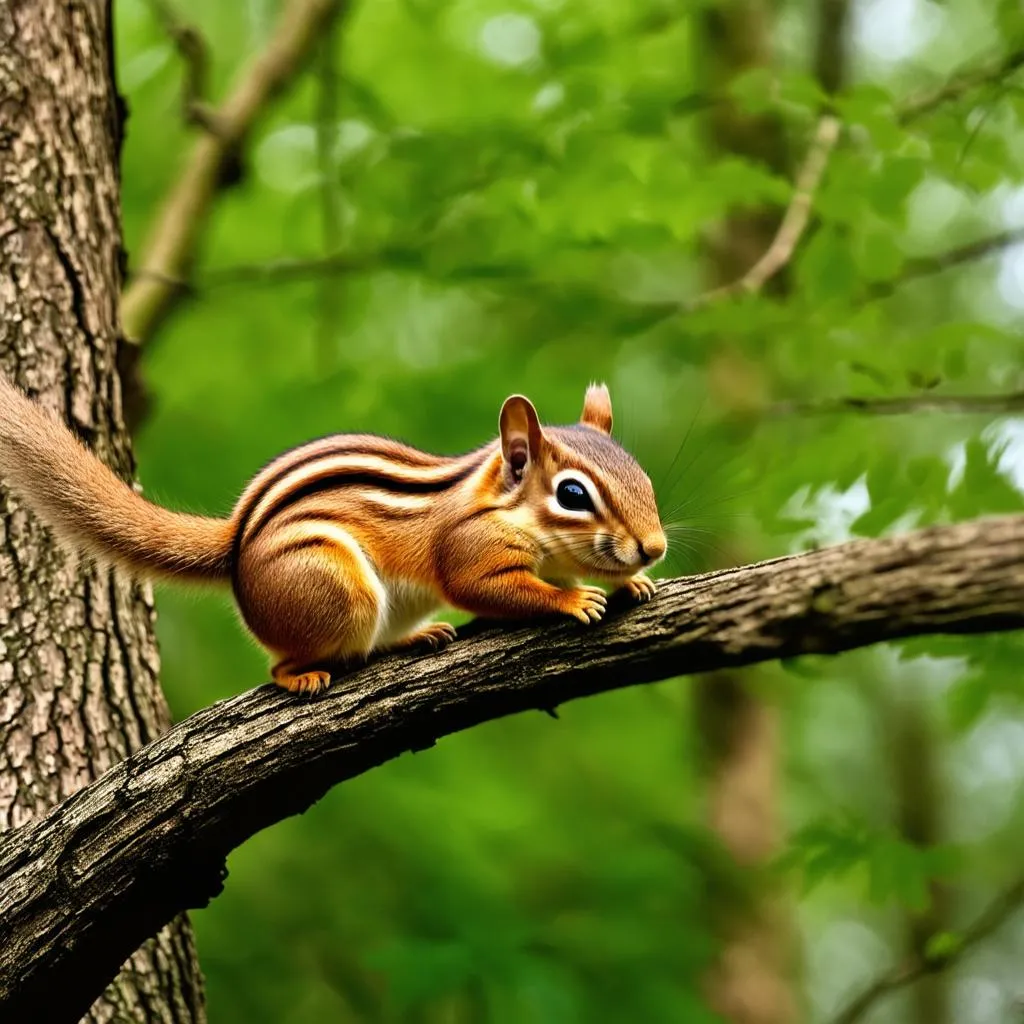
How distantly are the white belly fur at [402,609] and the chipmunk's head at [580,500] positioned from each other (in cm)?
36

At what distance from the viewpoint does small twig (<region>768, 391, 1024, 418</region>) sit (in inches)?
129

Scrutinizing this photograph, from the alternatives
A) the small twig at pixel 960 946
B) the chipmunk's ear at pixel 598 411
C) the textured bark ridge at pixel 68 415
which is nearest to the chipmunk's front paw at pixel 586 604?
the chipmunk's ear at pixel 598 411

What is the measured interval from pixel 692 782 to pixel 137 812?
5528 millimetres

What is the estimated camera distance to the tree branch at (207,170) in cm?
548

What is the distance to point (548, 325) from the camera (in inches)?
204

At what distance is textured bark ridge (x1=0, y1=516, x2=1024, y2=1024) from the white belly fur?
0.35m

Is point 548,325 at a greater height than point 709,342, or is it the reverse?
point 709,342

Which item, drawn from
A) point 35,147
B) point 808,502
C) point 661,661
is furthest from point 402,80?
point 661,661

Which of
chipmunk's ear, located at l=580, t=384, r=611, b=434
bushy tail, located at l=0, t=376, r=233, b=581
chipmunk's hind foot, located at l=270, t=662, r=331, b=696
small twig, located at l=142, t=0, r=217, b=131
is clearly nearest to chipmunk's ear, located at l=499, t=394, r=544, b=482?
chipmunk's ear, located at l=580, t=384, r=611, b=434

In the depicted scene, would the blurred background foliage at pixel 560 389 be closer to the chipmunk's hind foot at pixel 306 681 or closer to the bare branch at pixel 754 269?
the bare branch at pixel 754 269

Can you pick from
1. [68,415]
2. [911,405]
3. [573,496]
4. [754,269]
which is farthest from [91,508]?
[754,269]

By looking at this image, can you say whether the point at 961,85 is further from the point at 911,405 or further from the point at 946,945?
the point at 946,945

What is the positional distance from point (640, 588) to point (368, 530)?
2.76 ft

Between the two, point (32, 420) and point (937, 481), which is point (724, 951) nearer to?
point (937, 481)
